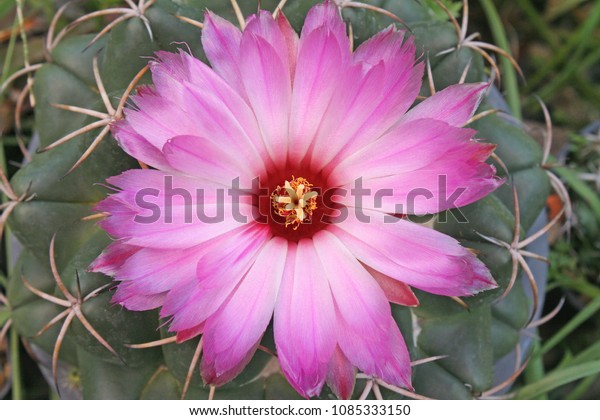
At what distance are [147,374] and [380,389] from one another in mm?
264

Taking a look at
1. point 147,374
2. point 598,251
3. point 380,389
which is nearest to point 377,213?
point 380,389

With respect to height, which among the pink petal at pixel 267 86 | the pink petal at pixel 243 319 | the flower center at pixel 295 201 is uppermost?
the pink petal at pixel 267 86

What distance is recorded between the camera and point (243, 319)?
559 mm

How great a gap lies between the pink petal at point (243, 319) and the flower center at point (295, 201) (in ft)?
0.11

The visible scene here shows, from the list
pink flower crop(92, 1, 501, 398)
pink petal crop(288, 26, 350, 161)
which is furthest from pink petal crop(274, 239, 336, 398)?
pink petal crop(288, 26, 350, 161)

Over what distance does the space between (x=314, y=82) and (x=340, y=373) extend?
0.27 meters

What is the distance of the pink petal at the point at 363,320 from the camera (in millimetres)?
550

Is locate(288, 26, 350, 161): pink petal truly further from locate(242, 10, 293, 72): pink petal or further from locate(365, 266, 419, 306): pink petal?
locate(365, 266, 419, 306): pink petal

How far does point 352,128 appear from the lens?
1.90ft

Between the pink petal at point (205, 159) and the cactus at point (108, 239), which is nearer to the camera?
the pink petal at point (205, 159)

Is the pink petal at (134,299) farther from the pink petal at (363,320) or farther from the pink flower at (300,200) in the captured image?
the pink petal at (363,320)

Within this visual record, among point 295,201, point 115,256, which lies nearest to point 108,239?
point 115,256

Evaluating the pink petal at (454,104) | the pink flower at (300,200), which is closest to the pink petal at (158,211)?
the pink flower at (300,200)

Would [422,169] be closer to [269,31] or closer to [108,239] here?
[269,31]
